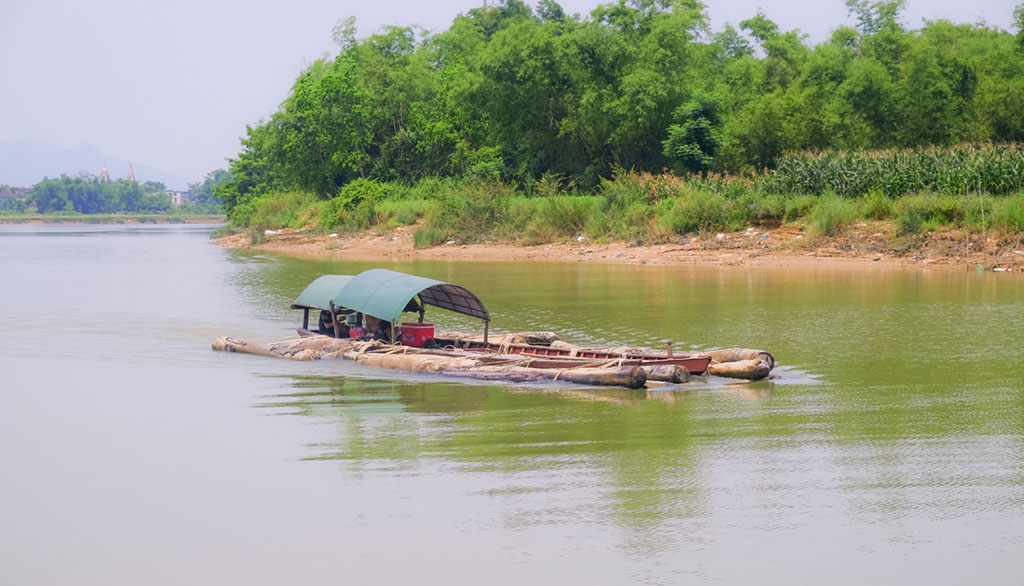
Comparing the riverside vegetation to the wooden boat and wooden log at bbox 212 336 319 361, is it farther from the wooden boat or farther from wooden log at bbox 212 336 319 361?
wooden log at bbox 212 336 319 361

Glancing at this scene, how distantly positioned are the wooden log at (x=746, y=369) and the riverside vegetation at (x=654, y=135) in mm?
19673

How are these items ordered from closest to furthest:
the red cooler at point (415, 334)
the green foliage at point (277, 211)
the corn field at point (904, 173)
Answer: the red cooler at point (415, 334) → the corn field at point (904, 173) → the green foliage at point (277, 211)

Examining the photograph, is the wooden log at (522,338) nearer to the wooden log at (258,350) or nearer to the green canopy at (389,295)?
the green canopy at (389,295)

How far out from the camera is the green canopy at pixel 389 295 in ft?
52.4

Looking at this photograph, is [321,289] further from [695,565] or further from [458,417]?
[695,565]

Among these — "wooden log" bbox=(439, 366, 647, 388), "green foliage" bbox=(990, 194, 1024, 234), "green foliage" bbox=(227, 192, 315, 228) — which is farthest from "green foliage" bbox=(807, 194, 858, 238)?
"green foliage" bbox=(227, 192, 315, 228)

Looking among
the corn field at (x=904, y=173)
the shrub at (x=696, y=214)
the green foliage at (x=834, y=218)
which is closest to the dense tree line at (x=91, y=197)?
the shrub at (x=696, y=214)

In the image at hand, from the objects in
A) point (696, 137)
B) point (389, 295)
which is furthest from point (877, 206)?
point (389, 295)

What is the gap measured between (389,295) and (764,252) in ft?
67.6

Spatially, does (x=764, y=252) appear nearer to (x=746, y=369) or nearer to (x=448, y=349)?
(x=448, y=349)

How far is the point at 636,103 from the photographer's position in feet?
147

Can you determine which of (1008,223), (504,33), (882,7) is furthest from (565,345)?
(882,7)

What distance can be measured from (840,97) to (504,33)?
16.4 m

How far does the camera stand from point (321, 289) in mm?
18266
